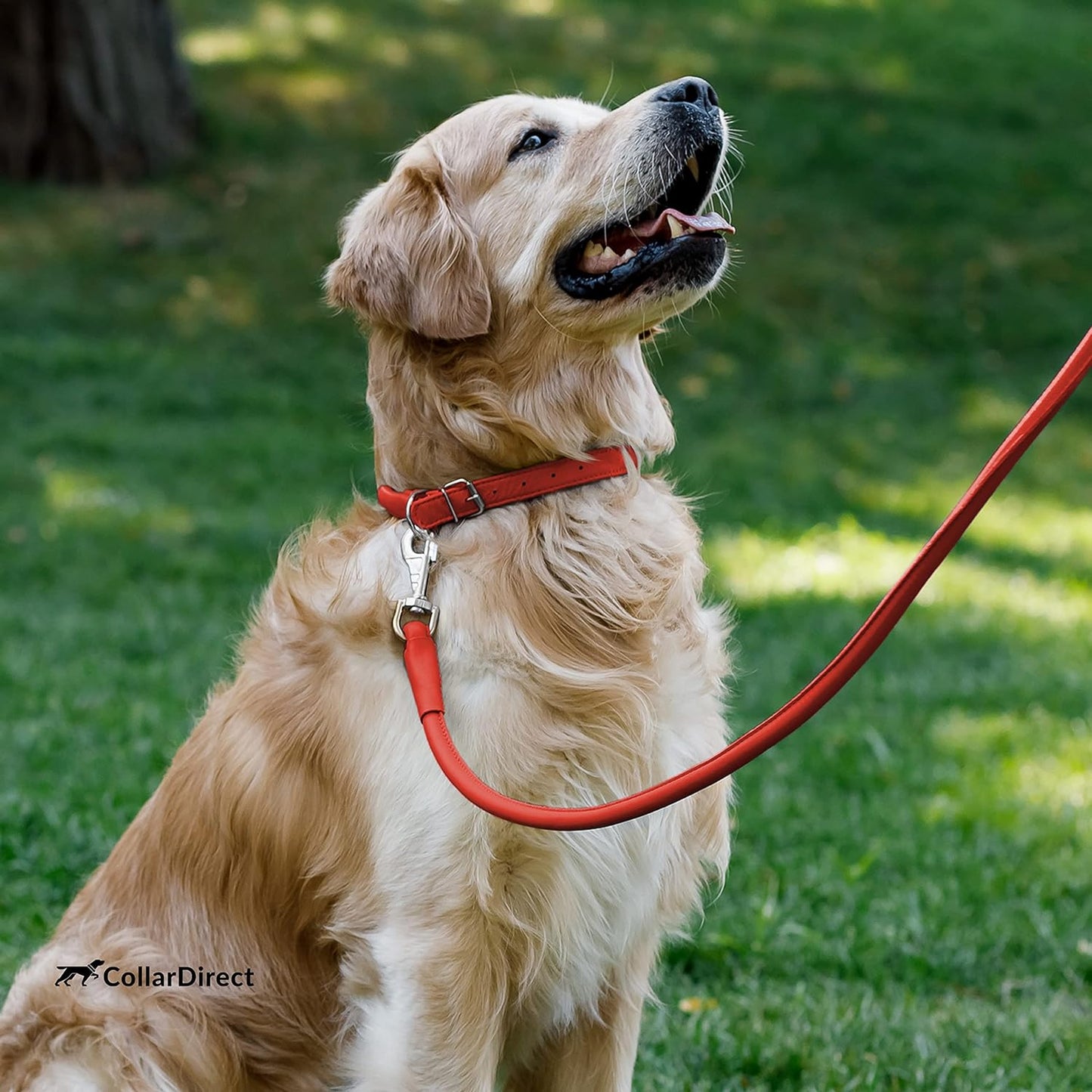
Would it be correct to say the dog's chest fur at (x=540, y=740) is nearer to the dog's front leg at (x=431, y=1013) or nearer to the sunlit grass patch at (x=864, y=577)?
the dog's front leg at (x=431, y=1013)

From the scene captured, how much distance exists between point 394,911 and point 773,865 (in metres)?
2.25

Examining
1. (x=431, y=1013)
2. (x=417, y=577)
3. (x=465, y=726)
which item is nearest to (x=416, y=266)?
(x=417, y=577)

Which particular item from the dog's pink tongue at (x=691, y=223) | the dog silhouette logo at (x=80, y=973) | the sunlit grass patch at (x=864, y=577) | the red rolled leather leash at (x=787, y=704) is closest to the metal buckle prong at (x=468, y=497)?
the red rolled leather leash at (x=787, y=704)

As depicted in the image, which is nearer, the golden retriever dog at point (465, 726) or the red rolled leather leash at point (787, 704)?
the red rolled leather leash at point (787, 704)

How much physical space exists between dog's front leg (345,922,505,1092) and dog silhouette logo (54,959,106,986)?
596mm

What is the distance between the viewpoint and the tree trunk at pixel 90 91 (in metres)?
11.8

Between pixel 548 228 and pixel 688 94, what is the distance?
0.43 m

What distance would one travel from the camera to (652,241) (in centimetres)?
301

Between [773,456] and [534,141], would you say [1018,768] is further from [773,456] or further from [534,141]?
[773,456]

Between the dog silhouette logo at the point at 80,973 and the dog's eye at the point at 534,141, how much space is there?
6.36ft

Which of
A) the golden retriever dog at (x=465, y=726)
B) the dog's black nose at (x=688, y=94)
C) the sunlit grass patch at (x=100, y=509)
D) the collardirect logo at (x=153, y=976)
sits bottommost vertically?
the sunlit grass patch at (x=100, y=509)

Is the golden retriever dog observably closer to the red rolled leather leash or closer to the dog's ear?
the dog's ear

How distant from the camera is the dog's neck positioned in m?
2.92

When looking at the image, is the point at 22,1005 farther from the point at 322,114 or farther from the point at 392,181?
the point at 322,114
